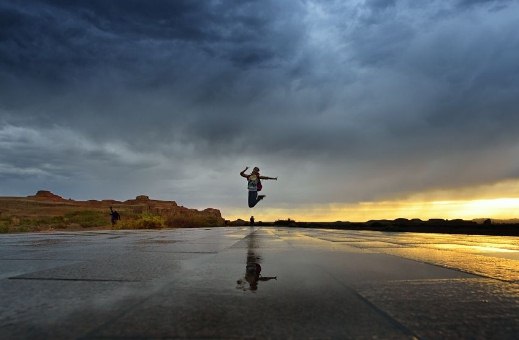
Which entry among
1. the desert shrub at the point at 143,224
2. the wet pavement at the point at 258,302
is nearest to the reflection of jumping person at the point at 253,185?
the desert shrub at the point at 143,224

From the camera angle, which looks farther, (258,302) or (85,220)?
(85,220)

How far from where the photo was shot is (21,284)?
2744 millimetres

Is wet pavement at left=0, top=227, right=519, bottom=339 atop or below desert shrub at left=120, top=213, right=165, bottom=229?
below

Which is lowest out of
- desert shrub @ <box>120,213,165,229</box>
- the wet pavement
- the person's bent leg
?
the wet pavement

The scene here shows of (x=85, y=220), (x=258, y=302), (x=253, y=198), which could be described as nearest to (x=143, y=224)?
(x=253, y=198)

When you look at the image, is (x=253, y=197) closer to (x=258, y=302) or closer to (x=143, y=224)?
(x=143, y=224)

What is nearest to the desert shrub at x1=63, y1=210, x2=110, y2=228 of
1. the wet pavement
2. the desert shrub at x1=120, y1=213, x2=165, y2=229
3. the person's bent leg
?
the desert shrub at x1=120, y1=213, x2=165, y2=229

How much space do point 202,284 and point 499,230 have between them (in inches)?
660

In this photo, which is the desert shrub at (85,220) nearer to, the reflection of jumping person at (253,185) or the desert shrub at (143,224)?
the desert shrub at (143,224)

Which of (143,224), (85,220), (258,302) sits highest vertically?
(85,220)

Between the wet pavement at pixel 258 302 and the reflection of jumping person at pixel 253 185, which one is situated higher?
the reflection of jumping person at pixel 253 185

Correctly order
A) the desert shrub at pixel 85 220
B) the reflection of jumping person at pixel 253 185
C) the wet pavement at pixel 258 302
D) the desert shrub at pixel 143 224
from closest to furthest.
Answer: the wet pavement at pixel 258 302 < the reflection of jumping person at pixel 253 185 < the desert shrub at pixel 143 224 < the desert shrub at pixel 85 220

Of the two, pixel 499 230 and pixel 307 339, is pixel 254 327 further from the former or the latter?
pixel 499 230

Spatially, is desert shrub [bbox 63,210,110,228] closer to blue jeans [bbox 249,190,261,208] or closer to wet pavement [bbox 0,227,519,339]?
blue jeans [bbox 249,190,261,208]
